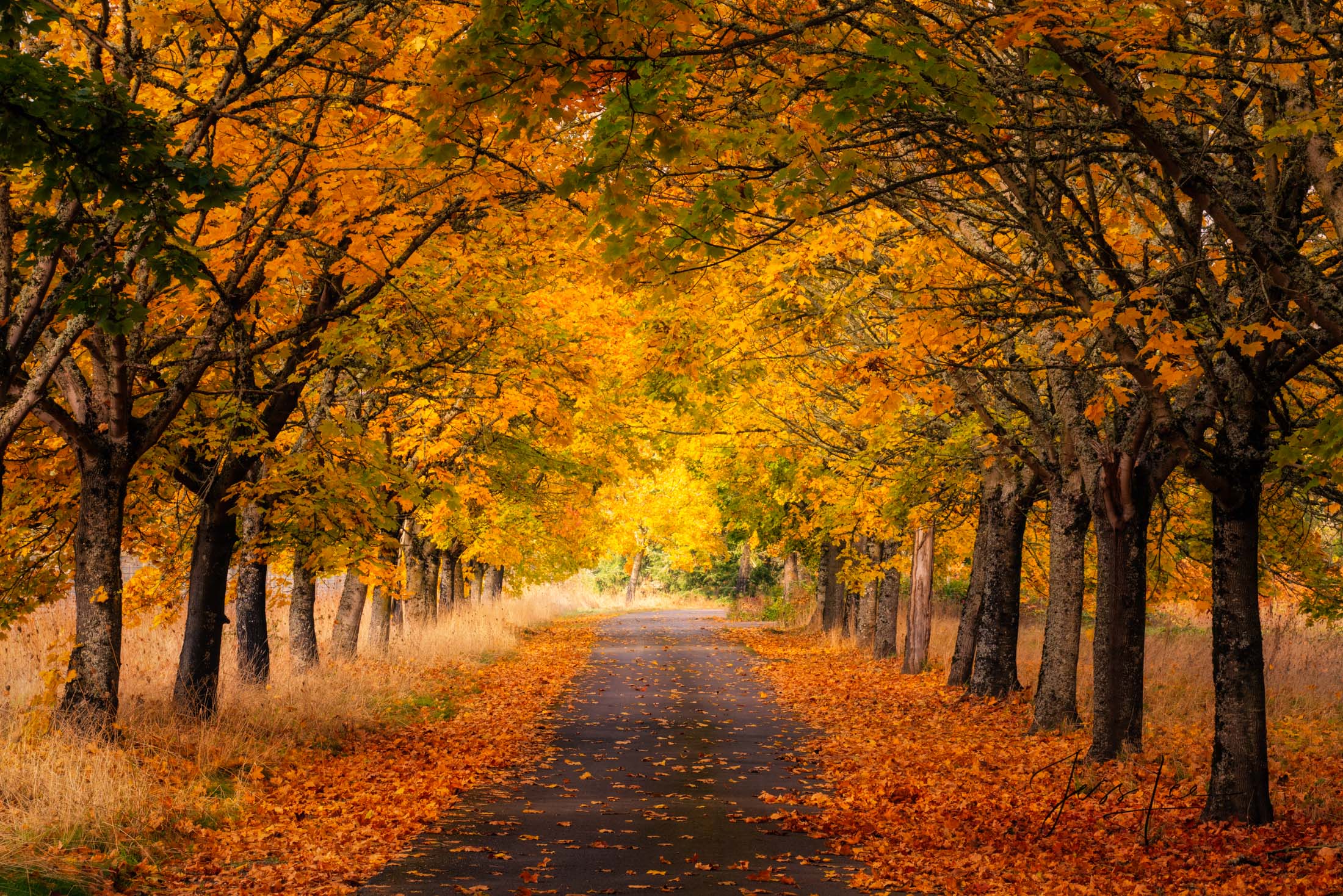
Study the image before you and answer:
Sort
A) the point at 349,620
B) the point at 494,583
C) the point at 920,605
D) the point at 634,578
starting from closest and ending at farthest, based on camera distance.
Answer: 1. the point at 349,620
2. the point at 920,605
3. the point at 494,583
4. the point at 634,578

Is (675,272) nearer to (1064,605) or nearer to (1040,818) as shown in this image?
(1040,818)

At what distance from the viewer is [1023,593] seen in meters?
31.2

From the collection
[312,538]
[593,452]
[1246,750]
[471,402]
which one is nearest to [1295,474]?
[1246,750]

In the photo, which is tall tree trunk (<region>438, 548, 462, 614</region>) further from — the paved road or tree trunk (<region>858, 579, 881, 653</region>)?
the paved road

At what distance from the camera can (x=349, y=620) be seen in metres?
20.8

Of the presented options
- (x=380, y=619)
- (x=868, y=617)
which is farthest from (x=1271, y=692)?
(x=380, y=619)

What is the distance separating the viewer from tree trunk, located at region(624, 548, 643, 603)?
72.7 metres

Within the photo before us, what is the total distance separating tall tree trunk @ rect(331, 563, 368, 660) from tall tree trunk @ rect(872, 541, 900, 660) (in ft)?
35.4

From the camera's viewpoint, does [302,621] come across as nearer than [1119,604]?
No

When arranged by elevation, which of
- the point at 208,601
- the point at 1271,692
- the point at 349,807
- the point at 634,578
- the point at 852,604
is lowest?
the point at 634,578

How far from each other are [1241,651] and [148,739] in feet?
30.0

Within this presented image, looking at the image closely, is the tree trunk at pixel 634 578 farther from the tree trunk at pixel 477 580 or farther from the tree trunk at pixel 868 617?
the tree trunk at pixel 868 617

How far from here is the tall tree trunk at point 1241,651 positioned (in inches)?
331

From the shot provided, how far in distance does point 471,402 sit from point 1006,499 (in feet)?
27.5
